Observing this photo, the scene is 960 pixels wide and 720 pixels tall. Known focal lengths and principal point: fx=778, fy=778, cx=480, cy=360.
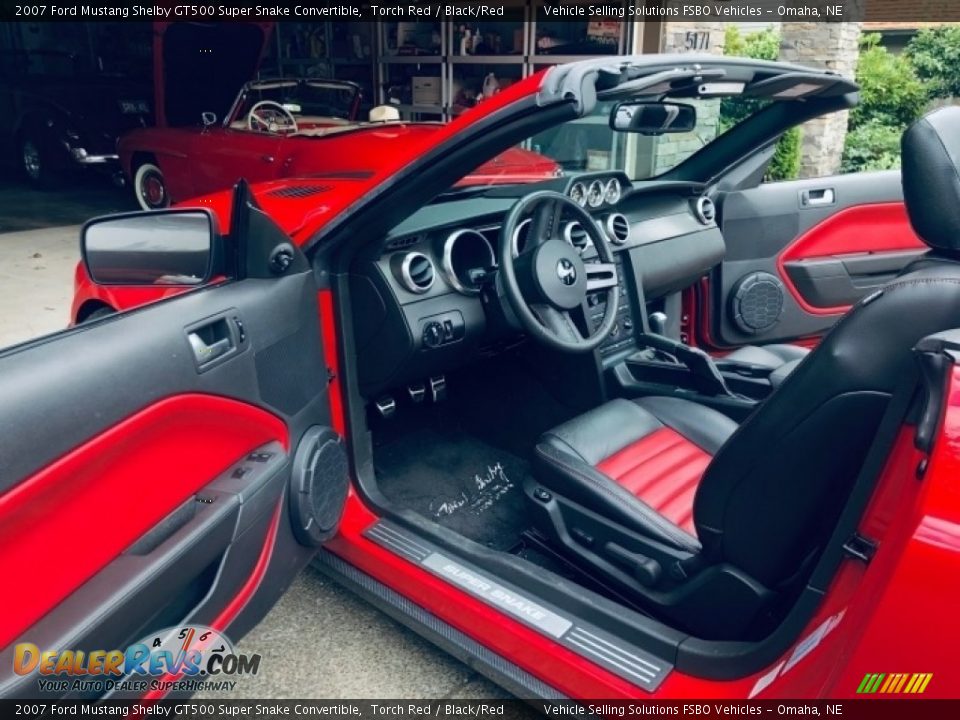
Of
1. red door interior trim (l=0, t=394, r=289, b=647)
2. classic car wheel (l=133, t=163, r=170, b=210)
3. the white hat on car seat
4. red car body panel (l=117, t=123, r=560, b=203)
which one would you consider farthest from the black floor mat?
classic car wheel (l=133, t=163, r=170, b=210)

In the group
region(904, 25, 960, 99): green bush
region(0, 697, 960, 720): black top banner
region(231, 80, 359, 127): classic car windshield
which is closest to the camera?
region(0, 697, 960, 720): black top banner

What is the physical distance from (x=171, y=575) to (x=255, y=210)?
834 millimetres

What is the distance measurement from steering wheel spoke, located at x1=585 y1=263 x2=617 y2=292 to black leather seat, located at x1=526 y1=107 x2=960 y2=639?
403mm

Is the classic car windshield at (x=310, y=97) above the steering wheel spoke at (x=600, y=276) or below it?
above

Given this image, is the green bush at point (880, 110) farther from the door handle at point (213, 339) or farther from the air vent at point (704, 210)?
the door handle at point (213, 339)

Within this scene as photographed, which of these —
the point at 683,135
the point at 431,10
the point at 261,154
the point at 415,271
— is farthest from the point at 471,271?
the point at 431,10

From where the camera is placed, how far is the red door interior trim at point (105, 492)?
1.22 m

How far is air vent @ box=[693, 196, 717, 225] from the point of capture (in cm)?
315

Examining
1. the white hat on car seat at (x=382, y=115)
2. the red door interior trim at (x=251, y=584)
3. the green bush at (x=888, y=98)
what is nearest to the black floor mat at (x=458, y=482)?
the red door interior trim at (x=251, y=584)

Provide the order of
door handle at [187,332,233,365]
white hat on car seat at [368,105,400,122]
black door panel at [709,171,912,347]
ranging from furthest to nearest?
white hat on car seat at [368,105,400,122], black door panel at [709,171,912,347], door handle at [187,332,233,365]

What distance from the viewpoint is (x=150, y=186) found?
23.6 ft

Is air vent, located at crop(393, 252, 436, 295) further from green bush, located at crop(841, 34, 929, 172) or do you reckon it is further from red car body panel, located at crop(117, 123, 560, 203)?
green bush, located at crop(841, 34, 929, 172)

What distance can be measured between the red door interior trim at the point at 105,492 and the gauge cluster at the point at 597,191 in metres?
1.40

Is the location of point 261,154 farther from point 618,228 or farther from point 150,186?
point 618,228
